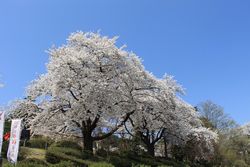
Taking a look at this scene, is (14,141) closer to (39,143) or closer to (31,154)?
(31,154)

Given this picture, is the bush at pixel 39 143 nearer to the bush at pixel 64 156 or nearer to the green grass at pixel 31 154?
the green grass at pixel 31 154

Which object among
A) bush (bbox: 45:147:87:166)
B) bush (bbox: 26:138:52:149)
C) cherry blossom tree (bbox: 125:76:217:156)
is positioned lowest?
bush (bbox: 45:147:87:166)

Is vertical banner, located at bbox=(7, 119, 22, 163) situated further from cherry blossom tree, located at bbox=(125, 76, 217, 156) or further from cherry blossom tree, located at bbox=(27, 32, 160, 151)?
cherry blossom tree, located at bbox=(125, 76, 217, 156)

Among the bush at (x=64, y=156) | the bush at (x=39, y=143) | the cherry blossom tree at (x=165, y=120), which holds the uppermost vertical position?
the cherry blossom tree at (x=165, y=120)

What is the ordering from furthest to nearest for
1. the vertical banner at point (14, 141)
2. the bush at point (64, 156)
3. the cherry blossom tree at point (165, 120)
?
1. the cherry blossom tree at point (165, 120)
2. the bush at point (64, 156)
3. the vertical banner at point (14, 141)

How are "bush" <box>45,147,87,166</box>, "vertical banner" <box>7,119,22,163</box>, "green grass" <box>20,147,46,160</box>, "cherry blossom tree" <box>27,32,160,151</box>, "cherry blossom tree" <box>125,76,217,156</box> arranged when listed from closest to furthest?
"vertical banner" <box>7,119,22,163</box> → "bush" <box>45,147,87,166</box> → "green grass" <box>20,147,46,160</box> → "cherry blossom tree" <box>27,32,160,151</box> → "cherry blossom tree" <box>125,76,217,156</box>

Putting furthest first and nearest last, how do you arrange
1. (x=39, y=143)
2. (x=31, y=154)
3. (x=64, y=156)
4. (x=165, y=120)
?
1. (x=165, y=120)
2. (x=39, y=143)
3. (x=31, y=154)
4. (x=64, y=156)

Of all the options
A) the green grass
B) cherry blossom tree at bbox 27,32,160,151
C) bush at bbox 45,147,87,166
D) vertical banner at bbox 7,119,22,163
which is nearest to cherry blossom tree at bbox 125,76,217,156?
cherry blossom tree at bbox 27,32,160,151

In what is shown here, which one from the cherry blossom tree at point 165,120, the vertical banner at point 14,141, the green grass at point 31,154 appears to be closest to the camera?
the vertical banner at point 14,141

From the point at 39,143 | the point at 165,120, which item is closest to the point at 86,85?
the point at 39,143

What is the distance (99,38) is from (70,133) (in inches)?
320

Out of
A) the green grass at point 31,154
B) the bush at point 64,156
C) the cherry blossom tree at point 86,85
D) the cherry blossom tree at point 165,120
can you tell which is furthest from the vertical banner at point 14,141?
the cherry blossom tree at point 165,120

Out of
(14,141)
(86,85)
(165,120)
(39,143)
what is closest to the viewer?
(14,141)

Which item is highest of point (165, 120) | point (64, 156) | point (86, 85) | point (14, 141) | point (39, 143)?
point (86, 85)
